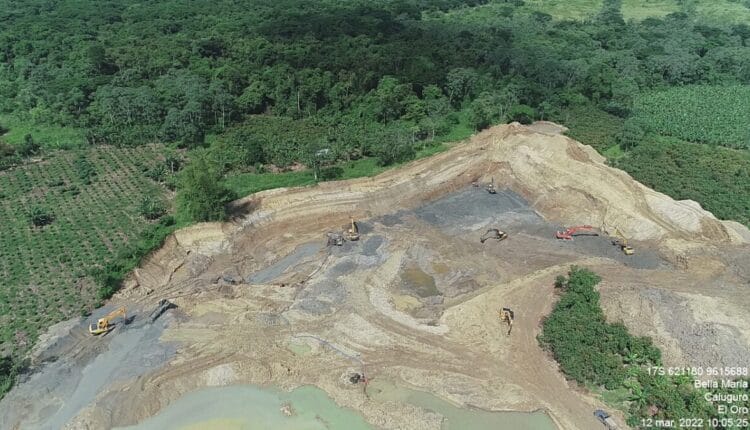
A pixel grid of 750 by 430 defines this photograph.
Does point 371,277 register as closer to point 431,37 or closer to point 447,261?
point 447,261

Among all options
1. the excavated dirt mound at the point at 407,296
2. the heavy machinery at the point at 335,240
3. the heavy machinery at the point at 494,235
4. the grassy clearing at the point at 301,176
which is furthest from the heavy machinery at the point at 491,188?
the heavy machinery at the point at 335,240

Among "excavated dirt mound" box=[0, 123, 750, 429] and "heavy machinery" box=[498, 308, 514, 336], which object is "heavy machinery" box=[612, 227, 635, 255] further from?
"heavy machinery" box=[498, 308, 514, 336]

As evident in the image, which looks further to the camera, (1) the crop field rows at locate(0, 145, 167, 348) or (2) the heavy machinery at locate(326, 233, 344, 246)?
(2) the heavy machinery at locate(326, 233, 344, 246)

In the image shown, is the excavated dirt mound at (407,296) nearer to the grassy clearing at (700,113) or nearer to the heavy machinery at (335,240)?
the heavy machinery at (335,240)

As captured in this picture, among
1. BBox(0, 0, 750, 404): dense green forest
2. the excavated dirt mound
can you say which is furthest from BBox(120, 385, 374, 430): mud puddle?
BBox(0, 0, 750, 404): dense green forest

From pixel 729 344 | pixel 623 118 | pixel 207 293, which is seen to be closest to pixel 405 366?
pixel 207 293
